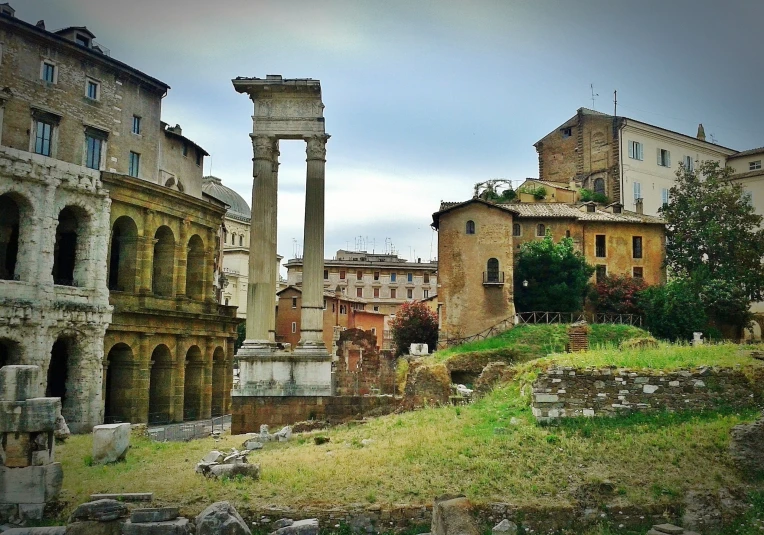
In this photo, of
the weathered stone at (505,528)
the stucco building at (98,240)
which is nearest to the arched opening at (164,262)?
the stucco building at (98,240)

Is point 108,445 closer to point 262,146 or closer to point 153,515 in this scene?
point 153,515

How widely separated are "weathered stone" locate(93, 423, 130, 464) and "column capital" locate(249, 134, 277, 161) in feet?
37.0

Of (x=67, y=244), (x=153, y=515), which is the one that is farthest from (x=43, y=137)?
(x=153, y=515)

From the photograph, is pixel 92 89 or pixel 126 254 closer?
pixel 92 89

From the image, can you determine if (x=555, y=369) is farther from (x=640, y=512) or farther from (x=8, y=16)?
(x=8, y=16)

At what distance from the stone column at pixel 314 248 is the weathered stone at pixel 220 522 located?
43.1 ft

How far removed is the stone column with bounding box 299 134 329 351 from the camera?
25.5 meters

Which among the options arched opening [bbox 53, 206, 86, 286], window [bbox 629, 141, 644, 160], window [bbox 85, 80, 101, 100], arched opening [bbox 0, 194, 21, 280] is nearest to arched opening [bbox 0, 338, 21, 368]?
arched opening [bbox 0, 194, 21, 280]

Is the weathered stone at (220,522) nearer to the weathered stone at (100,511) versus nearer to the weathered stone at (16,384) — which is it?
the weathered stone at (100,511)

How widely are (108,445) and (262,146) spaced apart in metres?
12.1

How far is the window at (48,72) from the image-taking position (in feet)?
100

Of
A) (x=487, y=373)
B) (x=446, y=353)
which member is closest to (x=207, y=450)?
(x=487, y=373)

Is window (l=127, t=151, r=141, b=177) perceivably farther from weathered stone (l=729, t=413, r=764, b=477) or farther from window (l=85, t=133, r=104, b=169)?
weathered stone (l=729, t=413, r=764, b=477)

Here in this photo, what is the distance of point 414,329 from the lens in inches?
1596
